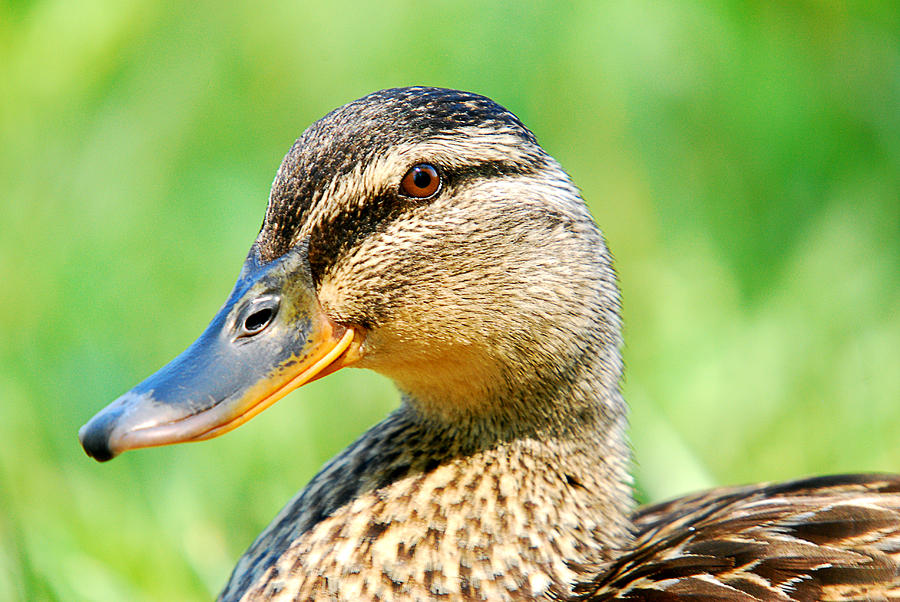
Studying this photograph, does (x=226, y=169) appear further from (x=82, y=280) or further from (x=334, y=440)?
(x=334, y=440)

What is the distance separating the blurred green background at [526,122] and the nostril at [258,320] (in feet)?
3.19

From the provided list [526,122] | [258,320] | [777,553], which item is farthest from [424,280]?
[526,122]

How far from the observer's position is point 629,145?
14.6 ft

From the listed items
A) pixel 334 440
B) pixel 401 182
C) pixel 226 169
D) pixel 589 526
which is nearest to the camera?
A: pixel 401 182

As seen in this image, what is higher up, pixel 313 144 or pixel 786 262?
pixel 313 144

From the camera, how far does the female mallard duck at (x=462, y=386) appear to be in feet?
6.34

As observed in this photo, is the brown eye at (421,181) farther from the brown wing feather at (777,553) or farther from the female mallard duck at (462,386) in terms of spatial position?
the brown wing feather at (777,553)

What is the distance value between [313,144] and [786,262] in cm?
240

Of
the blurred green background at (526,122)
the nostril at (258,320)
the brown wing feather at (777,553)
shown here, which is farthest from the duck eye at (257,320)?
the blurred green background at (526,122)

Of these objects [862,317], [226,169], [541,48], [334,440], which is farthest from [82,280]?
[862,317]

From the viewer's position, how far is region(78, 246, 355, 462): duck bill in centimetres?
181

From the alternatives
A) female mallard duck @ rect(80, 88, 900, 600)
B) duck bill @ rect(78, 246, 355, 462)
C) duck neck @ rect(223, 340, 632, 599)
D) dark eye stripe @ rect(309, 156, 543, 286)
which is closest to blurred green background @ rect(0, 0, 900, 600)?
duck neck @ rect(223, 340, 632, 599)

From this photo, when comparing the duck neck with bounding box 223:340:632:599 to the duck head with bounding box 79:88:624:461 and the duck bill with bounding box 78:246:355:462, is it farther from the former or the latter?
the duck bill with bounding box 78:246:355:462

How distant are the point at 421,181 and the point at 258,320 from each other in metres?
0.37
